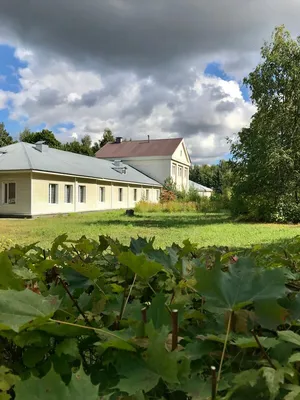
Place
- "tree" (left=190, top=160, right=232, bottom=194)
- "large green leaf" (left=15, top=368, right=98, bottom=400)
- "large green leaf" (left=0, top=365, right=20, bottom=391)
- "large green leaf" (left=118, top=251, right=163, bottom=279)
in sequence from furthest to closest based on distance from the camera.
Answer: "tree" (left=190, top=160, right=232, bottom=194), "large green leaf" (left=118, top=251, right=163, bottom=279), "large green leaf" (left=0, top=365, right=20, bottom=391), "large green leaf" (left=15, top=368, right=98, bottom=400)

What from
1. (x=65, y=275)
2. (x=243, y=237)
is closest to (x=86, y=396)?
(x=65, y=275)

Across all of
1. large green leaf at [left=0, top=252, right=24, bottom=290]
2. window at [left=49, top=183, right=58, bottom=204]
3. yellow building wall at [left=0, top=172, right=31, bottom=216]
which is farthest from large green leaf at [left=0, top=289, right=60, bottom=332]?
window at [left=49, top=183, right=58, bottom=204]

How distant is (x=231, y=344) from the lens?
25.6 inches

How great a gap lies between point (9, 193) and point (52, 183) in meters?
2.89

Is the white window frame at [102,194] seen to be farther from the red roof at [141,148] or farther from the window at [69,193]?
the red roof at [141,148]

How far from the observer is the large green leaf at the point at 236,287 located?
0.67 metres

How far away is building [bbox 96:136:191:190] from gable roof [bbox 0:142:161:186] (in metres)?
9.99

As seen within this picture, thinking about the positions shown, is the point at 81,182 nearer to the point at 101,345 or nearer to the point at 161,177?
the point at 161,177

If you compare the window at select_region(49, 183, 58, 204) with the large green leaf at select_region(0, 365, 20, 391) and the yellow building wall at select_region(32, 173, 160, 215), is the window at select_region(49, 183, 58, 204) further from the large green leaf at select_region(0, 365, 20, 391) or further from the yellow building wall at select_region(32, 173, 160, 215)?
the large green leaf at select_region(0, 365, 20, 391)

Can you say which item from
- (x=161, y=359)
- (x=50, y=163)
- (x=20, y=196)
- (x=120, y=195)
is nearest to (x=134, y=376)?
(x=161, y=359)

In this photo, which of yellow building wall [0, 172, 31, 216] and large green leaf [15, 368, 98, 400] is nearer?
large green leaf [15, 368, 98, 400]

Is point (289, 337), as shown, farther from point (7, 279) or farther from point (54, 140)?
point (54, 140)

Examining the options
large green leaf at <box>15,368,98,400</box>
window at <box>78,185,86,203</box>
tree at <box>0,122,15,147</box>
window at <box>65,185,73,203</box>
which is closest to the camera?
large green leaf at <box>15,368,98,400</box>

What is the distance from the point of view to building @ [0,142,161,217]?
24.8m
